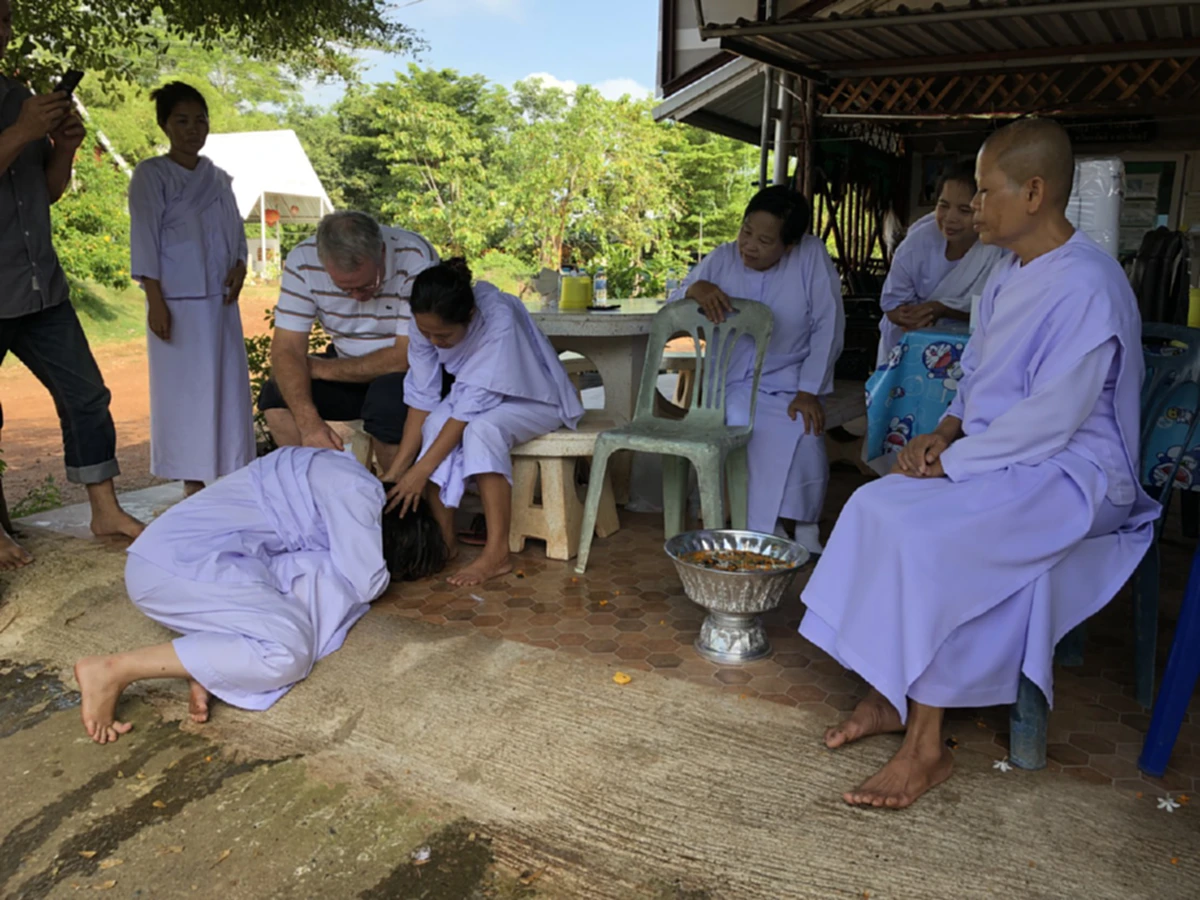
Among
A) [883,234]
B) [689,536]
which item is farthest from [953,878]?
[883,234]

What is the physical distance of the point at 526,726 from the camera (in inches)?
100

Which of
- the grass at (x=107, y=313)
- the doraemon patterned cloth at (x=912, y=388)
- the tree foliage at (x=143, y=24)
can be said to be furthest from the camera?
the grass at (x=107, y=313)

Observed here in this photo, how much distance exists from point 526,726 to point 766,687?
720mm

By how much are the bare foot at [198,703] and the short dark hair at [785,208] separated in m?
2.66

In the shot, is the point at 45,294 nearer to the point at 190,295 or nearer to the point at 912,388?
the point at 190,295

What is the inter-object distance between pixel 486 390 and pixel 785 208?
144 centimetres

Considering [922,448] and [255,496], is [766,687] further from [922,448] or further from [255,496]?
[255,496]

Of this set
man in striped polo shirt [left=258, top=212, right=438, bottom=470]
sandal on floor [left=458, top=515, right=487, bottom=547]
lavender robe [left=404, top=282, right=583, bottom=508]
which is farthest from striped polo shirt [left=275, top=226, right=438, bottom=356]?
sandal on floor [left=458, top=515, right=487, bottom=547]

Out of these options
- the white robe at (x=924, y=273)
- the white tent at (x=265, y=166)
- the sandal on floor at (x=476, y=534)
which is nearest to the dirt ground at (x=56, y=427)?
the sandal on floor at (x=476, y=534)

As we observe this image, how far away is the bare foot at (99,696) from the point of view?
8.57ft

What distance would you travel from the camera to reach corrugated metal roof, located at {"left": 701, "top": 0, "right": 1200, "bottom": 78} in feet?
14.8

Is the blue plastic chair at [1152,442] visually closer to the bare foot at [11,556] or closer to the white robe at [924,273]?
the white robe at [924,273]

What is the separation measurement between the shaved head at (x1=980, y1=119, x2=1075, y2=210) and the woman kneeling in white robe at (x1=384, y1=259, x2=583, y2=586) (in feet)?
6.21

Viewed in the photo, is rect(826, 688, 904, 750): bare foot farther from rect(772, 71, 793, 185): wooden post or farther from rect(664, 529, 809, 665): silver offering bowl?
rect(772, 71, 793, 185): wooden post
